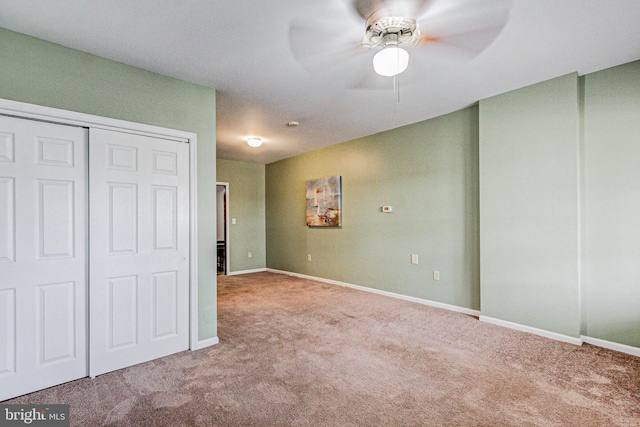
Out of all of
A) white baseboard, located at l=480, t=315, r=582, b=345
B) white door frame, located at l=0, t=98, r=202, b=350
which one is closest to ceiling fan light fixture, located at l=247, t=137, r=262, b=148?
white door frame, located at l=0, t=98, r=202, b=350

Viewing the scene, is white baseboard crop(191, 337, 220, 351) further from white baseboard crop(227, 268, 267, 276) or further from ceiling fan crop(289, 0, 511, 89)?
white baseboard crop(227, 268, 267, 276)

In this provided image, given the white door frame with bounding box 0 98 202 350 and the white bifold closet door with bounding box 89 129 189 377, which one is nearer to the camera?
the white door frame with bounding box 0 98 202 350

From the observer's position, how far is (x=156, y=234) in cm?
279

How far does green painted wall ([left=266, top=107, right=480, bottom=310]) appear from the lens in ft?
13.3

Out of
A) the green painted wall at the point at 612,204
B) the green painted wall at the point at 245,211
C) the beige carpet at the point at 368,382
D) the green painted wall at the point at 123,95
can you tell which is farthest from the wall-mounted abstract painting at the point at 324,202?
the green painted wall at the point at 612,204

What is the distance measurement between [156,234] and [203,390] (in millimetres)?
1347

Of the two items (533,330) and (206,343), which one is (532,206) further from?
(206,343)

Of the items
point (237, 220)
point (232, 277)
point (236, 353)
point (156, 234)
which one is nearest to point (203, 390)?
point (236, 353)

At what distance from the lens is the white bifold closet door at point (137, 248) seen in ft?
8.21

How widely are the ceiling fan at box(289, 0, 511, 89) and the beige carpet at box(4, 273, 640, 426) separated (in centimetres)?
233

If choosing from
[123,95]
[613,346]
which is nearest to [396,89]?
[123,95]

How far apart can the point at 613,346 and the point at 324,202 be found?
430 centimetres

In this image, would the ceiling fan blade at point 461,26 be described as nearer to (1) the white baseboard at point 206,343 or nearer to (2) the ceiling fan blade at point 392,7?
(2) the ceiling fan blade at point 392,7

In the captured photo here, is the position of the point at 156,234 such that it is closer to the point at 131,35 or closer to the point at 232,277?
the point at 131,35
